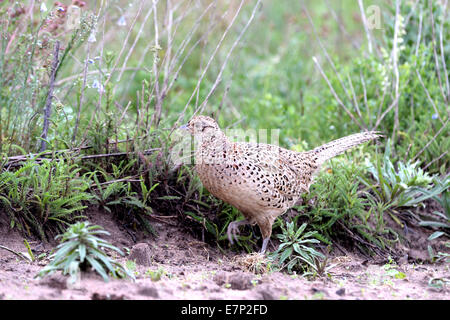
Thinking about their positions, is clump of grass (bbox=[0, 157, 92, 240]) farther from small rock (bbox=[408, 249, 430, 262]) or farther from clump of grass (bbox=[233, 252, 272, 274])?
small rock (bbox=[408, 249, 430, 262])

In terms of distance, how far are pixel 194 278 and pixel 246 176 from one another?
3.13ft

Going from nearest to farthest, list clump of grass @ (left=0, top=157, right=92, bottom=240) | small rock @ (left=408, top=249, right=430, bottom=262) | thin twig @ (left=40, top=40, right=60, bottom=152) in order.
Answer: clump of grass @ (left=0, top=157, right=92, bottom=240), thin twig @ (left=40, top=40, right=60, bottom=152), small rock @ (left=408, top=249, right=430, bottom=262)

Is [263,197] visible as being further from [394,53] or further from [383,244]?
[394,53]

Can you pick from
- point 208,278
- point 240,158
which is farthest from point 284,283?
point 240,158

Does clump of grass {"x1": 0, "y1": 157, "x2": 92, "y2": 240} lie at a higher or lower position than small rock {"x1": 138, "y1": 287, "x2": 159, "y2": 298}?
higher

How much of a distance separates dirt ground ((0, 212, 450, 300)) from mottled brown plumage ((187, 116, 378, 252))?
39cm

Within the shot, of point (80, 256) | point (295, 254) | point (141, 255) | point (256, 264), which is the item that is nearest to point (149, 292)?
point (80, 256)

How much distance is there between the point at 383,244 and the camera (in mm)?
4836

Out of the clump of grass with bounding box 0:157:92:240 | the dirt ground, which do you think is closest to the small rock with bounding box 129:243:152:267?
the dirt ground

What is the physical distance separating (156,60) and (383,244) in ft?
8.11

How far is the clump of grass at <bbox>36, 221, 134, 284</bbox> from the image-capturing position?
3061mm

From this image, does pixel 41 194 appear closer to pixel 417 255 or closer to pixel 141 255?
pixel 141 255

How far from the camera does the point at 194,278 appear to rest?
3.60m

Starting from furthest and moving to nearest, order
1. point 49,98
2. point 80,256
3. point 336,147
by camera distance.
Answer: point 336,147 < point 49,98 < point 80,256
